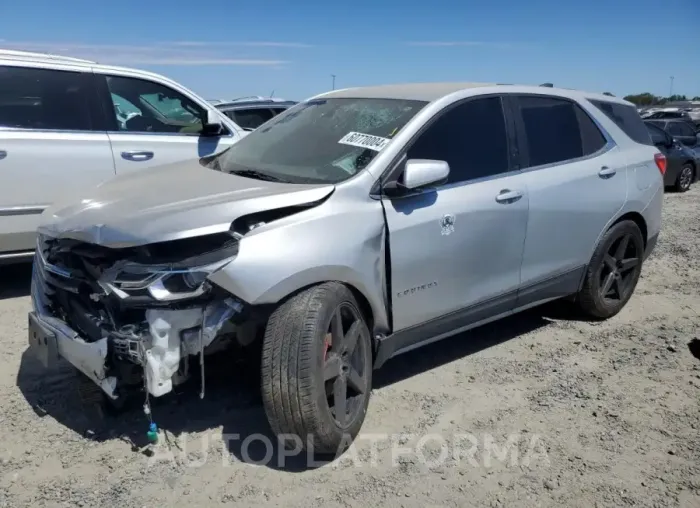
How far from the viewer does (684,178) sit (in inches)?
525

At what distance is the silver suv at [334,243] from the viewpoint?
2.80 meters

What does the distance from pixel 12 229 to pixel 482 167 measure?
365 cm

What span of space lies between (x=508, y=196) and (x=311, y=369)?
1.77 meters

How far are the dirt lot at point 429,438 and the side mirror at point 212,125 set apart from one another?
96.2 inches

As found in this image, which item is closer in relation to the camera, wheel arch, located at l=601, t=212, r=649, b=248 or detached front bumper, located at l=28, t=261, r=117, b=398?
detached front bumper, located at l=28, t=261, r=117, b=398

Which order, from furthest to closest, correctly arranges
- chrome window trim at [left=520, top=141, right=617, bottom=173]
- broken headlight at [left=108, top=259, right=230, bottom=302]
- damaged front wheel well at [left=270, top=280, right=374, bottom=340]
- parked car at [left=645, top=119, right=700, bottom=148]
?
1. parked car at [left=645, top=119, right=700, bottom=148]
2. chrome window trim at [left=520, top=141, right=617, bottom=173]
3. damaged front wheel well at [left=270, top=280, right=374, bottom=340]
4. broken headlight at [left=108, top=259, right=230, bottom=302]

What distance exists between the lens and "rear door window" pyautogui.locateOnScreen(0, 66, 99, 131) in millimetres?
5078

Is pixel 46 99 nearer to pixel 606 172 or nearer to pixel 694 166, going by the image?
pixel 606 172

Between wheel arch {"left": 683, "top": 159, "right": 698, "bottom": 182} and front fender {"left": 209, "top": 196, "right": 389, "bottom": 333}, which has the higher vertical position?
front fender {"left": 209, "top": 196, "right": 389, "bottom": 333}

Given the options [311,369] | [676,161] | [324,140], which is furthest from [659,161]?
[676,161]

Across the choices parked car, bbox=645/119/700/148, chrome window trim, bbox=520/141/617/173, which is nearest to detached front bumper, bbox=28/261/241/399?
chrome window trim, bbox=520/141/617/173

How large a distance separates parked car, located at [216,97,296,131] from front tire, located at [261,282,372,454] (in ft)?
21.6

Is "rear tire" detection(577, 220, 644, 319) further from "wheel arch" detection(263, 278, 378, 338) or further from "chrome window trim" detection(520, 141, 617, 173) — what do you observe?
"wheel arch" detection(263, 278, 378, 338)

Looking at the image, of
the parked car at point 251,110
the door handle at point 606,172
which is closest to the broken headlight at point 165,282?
the door handle at point 606,172
